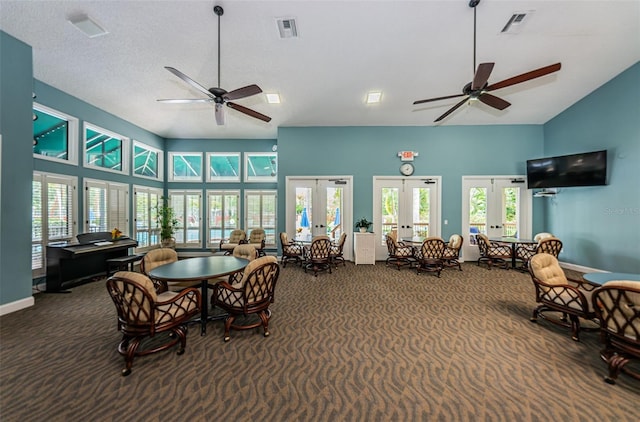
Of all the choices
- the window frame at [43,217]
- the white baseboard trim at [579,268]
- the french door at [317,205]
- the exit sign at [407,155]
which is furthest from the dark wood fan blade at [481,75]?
the window frame at [43,217]

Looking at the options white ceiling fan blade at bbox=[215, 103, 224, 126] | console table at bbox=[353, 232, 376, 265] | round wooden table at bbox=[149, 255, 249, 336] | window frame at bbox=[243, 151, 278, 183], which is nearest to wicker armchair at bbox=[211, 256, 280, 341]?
round wooden table at bbox=[149, 255, 249, 336]

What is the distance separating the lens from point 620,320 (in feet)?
6.63

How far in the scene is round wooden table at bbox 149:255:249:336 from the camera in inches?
101

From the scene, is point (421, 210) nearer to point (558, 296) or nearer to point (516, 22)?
point (558, 296)

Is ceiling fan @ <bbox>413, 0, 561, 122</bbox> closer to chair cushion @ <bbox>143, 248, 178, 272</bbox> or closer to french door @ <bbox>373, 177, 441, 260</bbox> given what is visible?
french door @ <bbox>373, 177, 441, 260</bbox>

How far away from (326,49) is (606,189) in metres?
6.92

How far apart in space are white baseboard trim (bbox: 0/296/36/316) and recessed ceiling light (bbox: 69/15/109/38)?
4263 millimetres

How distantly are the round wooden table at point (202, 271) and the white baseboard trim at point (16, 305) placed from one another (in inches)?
98.7

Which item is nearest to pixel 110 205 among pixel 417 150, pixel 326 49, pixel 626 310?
pixel 326 49

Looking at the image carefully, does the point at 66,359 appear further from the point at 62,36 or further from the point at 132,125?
the point at 132,125

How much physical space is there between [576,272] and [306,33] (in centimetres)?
801

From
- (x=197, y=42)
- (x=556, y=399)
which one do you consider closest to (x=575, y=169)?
(x=556, y=399)

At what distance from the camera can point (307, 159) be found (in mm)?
6875

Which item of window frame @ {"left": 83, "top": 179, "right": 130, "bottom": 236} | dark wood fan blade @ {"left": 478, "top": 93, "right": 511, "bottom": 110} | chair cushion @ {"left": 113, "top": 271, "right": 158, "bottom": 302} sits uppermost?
dark wood fan blade @ {"left": 478, "top": 93, "right": 511, "bottom": 110}
